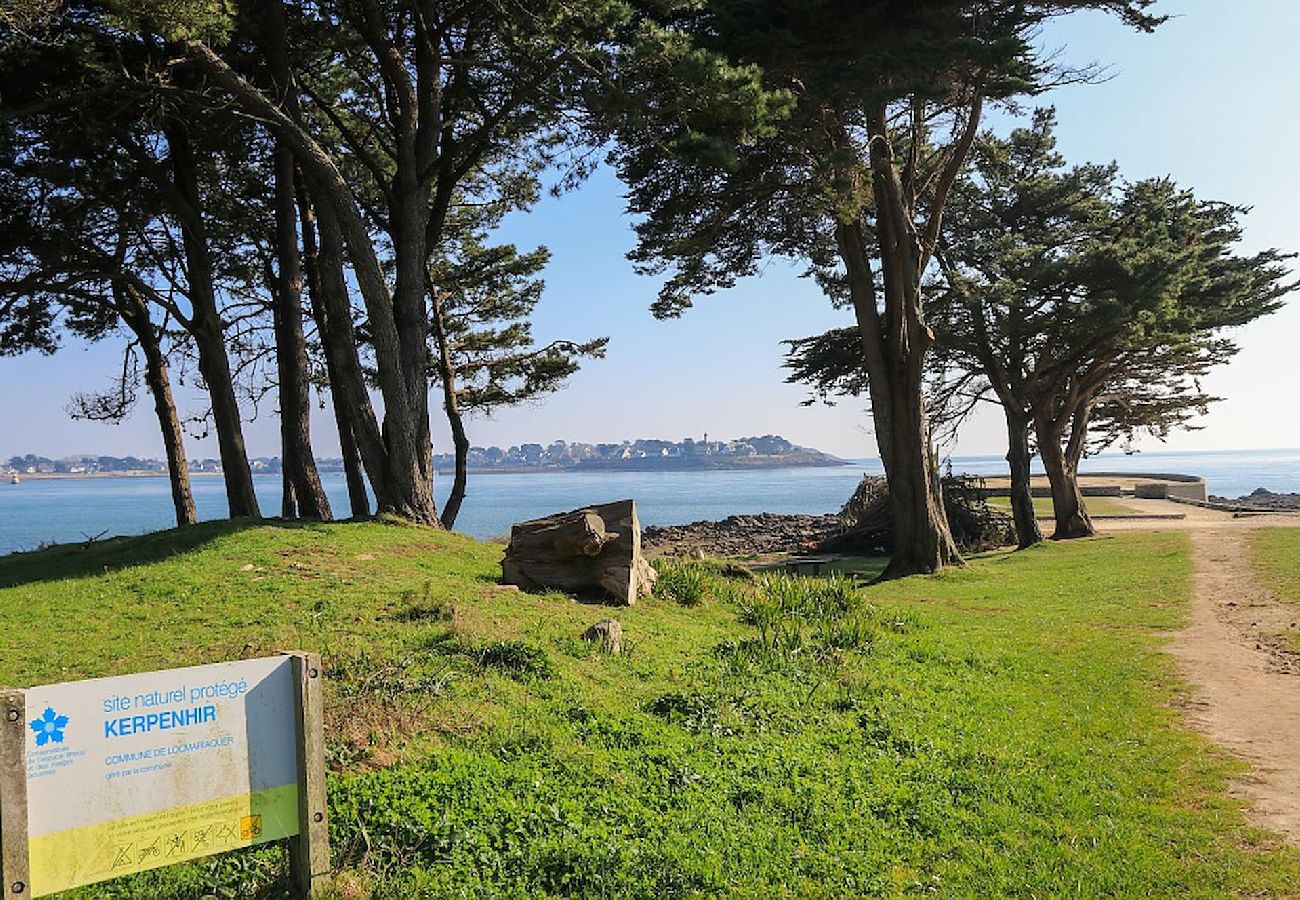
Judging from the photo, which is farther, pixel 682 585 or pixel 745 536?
pixel 745 536

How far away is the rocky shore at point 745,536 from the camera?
3150cm

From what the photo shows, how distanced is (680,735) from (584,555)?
4.97 m

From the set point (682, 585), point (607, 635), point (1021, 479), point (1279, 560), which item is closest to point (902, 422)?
point (1279, 560)

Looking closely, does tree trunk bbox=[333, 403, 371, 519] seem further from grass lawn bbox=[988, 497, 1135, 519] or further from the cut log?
grass lawn bbox=[988, 497, 1135, 519]

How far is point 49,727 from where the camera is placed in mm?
3383

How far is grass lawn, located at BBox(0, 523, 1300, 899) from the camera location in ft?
15.5

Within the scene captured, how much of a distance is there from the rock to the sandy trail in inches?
188

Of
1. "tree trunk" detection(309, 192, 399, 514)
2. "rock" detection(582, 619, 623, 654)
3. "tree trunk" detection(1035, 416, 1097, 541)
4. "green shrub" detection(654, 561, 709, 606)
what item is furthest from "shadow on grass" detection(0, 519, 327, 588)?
"tree trunk" detection(1035, 416, 1097, 541)

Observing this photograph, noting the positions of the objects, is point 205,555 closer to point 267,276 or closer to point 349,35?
point 349,35

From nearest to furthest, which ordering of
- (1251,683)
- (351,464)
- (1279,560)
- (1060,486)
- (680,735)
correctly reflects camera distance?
(680,735) → (1251,683) → (1279,560) → (351,464) → (1060,486)

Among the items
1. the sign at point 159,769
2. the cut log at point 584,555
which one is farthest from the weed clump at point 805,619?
the sign at point 159,769

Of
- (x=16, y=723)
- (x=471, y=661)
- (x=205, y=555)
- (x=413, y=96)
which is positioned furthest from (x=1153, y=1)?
(x=16, y=723)

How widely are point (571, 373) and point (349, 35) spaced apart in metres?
10.8

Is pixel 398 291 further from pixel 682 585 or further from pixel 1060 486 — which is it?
pixel 1060 486
